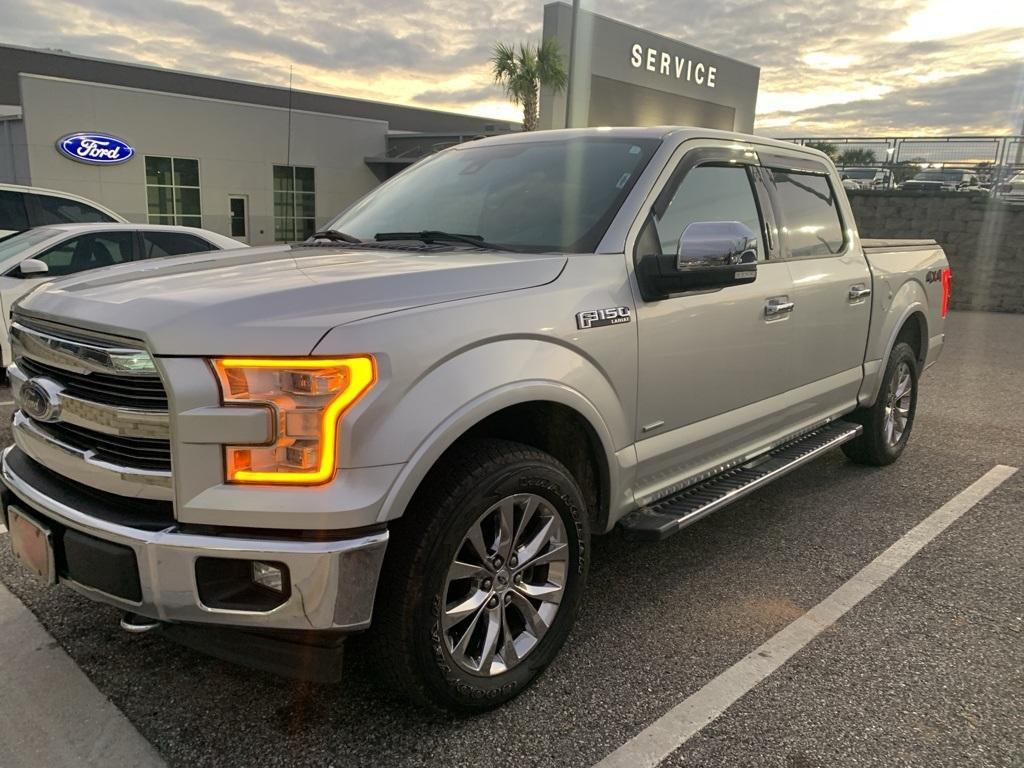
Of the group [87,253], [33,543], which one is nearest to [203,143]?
[87,253]

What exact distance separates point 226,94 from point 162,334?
1608 inches

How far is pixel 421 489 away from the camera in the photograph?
2291 mm

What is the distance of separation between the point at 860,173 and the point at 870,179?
0.27 meters

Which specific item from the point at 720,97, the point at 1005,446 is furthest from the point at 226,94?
the point at 1005,446

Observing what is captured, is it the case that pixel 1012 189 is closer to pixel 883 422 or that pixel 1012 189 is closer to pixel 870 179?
pixel 870 179

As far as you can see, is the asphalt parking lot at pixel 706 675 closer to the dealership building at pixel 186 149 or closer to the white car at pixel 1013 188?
the white car at pixel 1013 188

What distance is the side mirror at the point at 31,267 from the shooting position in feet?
22.5

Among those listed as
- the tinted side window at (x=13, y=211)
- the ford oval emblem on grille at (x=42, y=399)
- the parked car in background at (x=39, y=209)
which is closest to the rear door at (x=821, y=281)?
the ford oval emblem on grille at (x=42, y=399)

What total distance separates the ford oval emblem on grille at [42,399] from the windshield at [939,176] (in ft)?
63.6

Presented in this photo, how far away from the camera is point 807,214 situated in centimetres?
435

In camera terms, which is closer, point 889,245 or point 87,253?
point 889,245

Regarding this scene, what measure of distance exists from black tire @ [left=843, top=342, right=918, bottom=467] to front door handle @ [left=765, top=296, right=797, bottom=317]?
1.66 meters

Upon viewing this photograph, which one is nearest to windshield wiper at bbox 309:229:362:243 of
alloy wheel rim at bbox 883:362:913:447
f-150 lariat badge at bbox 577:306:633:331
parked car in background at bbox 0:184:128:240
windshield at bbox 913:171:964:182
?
f-150 lariat badge at bbox 577:306:633:331

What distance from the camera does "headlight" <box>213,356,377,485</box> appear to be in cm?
203
